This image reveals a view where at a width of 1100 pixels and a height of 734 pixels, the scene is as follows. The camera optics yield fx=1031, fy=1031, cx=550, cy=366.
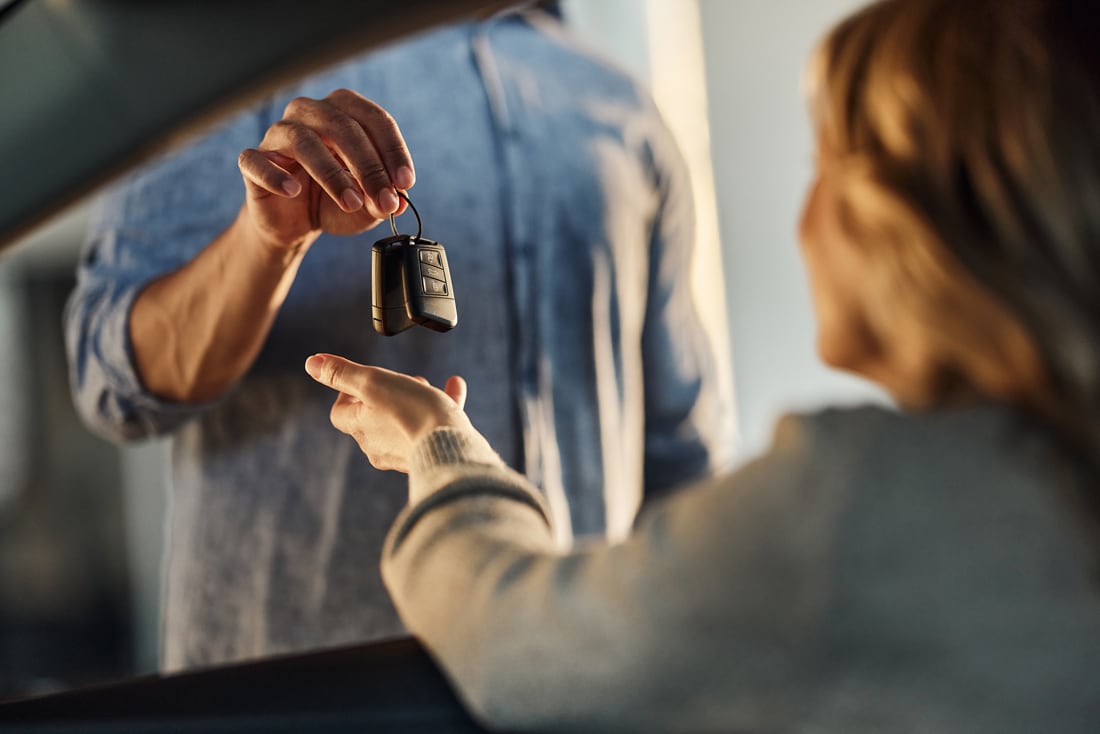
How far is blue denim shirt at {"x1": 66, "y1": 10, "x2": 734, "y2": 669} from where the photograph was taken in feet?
1.40

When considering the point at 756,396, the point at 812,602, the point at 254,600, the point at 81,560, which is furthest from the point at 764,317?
the point at 81,560

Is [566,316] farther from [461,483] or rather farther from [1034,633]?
[1034,633]

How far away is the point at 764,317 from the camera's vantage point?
0.42m

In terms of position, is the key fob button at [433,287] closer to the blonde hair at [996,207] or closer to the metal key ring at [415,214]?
the metal key ring at [415,214]

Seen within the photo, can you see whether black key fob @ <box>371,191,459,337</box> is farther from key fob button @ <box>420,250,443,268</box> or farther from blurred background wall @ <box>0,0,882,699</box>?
blurred background wall @ <box>0,0,882,699</box>

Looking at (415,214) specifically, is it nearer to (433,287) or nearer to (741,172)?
(433,287)

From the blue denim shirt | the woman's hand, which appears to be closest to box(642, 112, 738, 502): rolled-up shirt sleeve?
the blue denim shirt

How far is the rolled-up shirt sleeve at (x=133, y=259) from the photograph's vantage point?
→ 1.49ft

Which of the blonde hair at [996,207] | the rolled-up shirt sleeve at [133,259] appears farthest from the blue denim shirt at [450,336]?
the blonde hair at [996,207]

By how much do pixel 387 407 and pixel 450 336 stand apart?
4cm

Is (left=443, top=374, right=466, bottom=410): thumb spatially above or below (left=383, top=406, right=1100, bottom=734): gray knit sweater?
above

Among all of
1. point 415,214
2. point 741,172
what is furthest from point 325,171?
point 741,172

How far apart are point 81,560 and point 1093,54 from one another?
248 cm

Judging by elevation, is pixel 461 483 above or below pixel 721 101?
below
